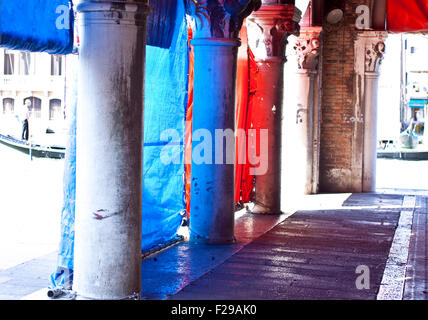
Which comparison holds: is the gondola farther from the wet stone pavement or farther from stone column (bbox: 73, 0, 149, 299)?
stone column (bbox: 73, 0, 149, 299)

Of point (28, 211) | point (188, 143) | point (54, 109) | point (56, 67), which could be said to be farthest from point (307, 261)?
point (56, 67)

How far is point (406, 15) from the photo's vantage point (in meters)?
13.0

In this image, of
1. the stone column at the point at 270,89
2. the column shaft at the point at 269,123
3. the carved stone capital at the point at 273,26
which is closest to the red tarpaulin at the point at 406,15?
the stone column at the point at 270,89

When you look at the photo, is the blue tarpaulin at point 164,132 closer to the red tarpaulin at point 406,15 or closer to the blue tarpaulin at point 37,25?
the blue tarpaulin at point 37,25

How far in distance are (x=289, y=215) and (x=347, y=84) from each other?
13.8 ft

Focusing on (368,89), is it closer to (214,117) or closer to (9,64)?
(214,117)

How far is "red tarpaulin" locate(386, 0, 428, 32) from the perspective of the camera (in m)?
12.9

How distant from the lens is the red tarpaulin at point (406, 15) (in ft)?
42.3

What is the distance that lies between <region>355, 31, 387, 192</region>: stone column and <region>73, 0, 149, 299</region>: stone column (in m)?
8.73

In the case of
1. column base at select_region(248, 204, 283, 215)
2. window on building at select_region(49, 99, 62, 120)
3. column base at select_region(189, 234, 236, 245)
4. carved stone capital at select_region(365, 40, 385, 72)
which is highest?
window on building at select_region(49, 99, 62, 120)

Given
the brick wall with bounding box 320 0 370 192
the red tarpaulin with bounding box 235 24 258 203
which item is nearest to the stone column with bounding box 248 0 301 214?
the red tarpaulin with bounding box 235 24 258 203

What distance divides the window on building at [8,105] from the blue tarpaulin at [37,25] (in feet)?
127
